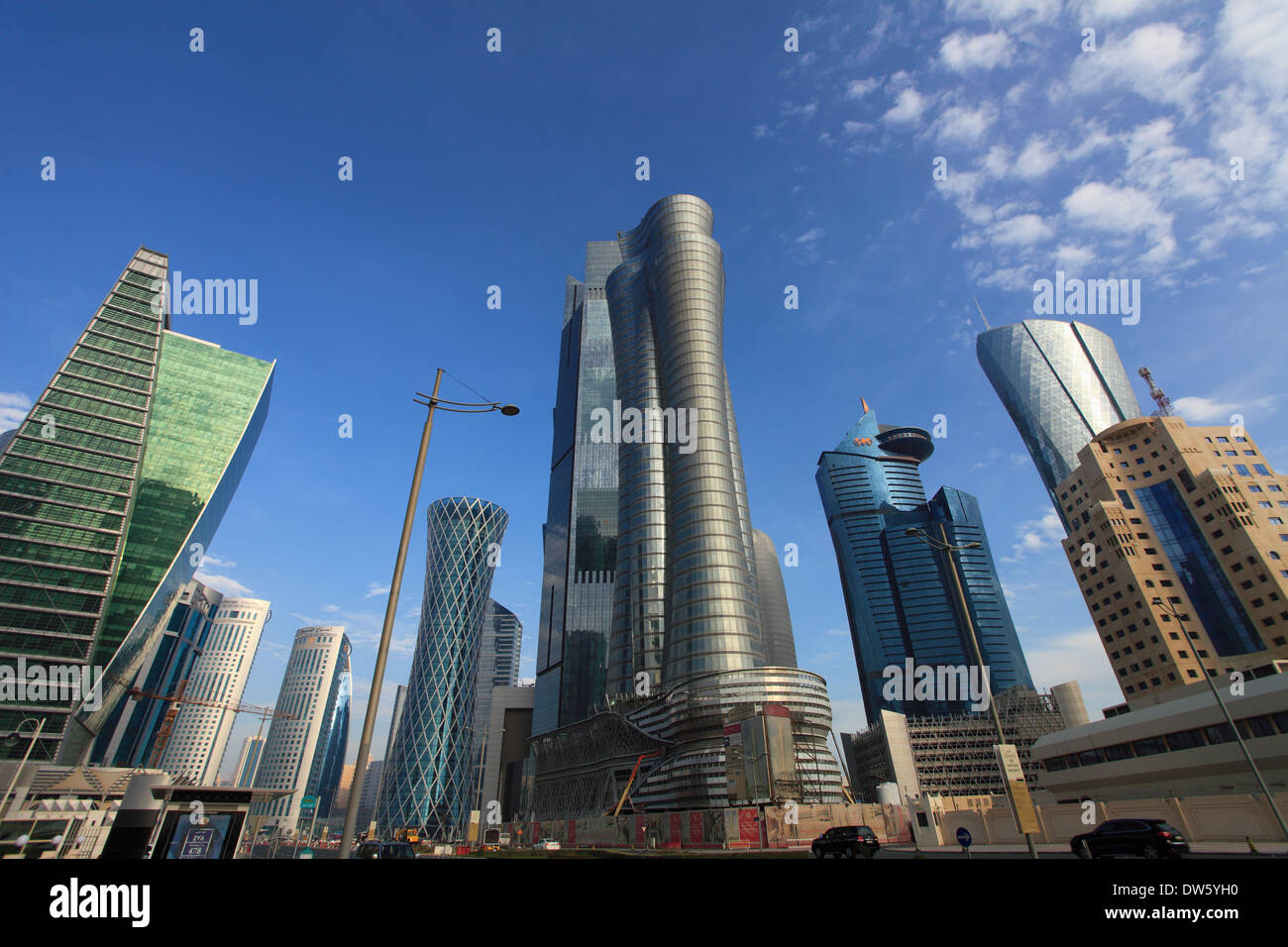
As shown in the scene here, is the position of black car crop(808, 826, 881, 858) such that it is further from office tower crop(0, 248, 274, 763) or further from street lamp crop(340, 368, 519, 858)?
office tower crop(0, 248, 274, 763)

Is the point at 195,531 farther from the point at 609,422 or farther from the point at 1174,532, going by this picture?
the point at 1174,532

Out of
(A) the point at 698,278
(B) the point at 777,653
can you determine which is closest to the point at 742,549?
(A) the point at 698,278

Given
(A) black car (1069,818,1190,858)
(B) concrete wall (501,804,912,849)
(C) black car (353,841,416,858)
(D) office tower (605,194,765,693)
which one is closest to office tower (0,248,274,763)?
(D) office tower (605,194,765,693)

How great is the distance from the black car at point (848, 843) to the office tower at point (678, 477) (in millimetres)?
58073

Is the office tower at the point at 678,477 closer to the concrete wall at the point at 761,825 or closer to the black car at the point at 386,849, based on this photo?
the concrete wall at the point at 761,825

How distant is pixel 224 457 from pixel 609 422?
3632 inches

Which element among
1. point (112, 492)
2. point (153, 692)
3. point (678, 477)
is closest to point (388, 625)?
point (678, 477)

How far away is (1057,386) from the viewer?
17988 cm

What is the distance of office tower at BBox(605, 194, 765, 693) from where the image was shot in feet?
Result: 303

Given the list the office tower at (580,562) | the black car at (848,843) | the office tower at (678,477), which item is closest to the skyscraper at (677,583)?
the office tower at (678,477)

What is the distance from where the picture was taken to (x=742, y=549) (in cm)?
9800

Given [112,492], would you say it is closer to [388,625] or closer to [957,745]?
[388,625]

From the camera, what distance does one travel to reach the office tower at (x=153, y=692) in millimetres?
148250

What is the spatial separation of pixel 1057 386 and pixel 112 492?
233m
